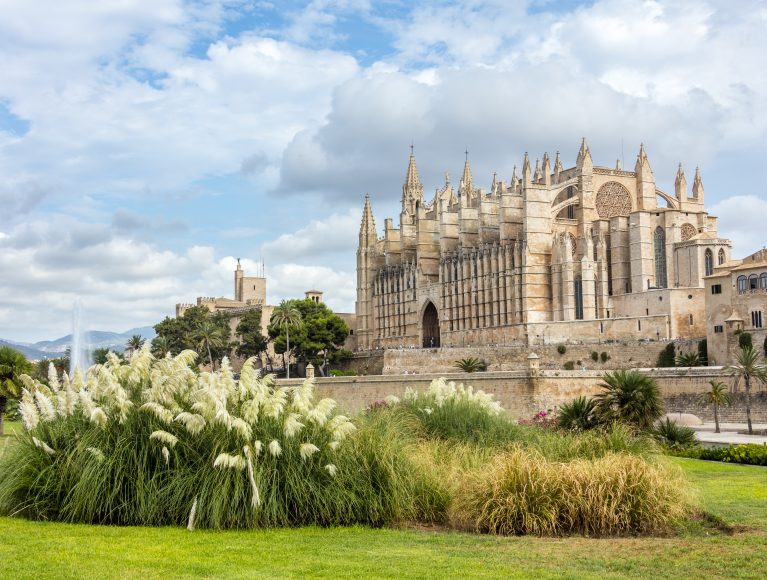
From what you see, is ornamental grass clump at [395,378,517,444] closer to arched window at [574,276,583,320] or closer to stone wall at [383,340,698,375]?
stone wall at [383,340,698,375]

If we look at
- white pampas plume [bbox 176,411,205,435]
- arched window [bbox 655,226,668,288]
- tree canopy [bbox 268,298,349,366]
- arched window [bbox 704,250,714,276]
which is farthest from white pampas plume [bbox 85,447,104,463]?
tree canopy [bbox 268,298,349,366]

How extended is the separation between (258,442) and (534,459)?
12.6ft

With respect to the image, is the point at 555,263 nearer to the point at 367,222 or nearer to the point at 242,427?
the point at 367,222

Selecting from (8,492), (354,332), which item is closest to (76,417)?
(8,492)

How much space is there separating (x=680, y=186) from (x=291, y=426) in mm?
58229

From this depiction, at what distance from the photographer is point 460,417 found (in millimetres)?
19234

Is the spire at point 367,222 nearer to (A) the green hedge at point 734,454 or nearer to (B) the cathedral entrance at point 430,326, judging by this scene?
(B) the cathedral entrance at point 430,326

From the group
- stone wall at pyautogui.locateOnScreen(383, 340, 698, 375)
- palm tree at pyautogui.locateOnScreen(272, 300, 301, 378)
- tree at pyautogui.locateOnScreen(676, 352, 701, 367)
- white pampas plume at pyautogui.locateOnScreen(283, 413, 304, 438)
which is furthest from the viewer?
palm tree at pyautogui.locateOnScreen(272, 300, 301, 378)

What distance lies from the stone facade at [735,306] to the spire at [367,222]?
44963mm

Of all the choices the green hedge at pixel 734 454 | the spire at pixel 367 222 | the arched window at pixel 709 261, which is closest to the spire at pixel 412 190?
the spire at pixel 367 222

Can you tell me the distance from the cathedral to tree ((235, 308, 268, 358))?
994 centimetres

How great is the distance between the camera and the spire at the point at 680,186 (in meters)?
66.1

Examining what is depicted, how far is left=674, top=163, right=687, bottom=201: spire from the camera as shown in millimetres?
66062

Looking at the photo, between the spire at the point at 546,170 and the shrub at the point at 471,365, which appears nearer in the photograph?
the shrub at the point at 471,365
